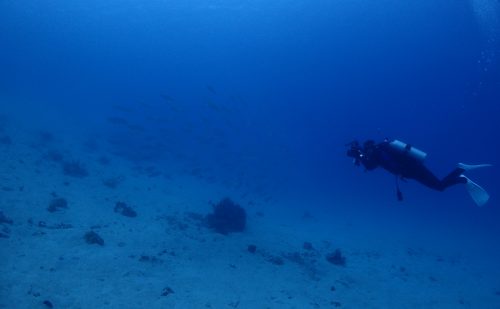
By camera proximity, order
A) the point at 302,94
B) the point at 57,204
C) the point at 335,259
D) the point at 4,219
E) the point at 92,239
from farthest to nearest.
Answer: the point at 302,94
the point at 335,259
the point at 57,204
the point at 4,219
the point at 92,239

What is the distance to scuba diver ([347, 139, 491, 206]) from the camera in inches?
353

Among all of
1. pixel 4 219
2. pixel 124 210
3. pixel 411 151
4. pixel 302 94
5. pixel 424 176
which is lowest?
pixel 4 219

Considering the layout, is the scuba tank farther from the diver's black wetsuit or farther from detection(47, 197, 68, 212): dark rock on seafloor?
detection(47, 197, 68, 212): dark rock on seafloor

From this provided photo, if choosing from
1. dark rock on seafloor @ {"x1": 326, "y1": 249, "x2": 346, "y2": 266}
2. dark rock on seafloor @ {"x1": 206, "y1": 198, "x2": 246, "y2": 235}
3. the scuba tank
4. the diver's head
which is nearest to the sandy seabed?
dark rock on seafloor @ {"x1": 326, "y1": 249, "x2": 346, "y2": 266}

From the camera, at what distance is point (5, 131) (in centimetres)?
2480

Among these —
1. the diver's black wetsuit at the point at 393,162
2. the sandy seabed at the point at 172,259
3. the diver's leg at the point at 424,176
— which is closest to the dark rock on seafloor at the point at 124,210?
the sandy seabed at the point at 172,259

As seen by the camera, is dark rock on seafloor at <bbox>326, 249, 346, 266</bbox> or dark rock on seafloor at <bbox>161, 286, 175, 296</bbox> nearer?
dark rock on seafloor at <bbox>161, 286, 175, 296</bbox>

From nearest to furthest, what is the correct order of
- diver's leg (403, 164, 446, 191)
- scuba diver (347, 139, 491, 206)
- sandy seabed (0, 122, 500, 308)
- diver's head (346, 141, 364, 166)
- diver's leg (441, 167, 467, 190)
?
sandy seabed (0, 122, 500, 308), scuba diver (347, 139, 491, 206), diver's leg (403, 164, 446, 191), diver's head (346, 141, 364, 166), diver's leg (441, 167, 467, 190)

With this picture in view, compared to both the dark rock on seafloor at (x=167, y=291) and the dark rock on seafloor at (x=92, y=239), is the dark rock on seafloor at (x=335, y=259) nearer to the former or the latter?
→ the dark rock on seafloor at (x=167, y=291)

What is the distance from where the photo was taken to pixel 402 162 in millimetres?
9086

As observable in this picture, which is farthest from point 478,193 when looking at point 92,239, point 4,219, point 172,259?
point 4,219

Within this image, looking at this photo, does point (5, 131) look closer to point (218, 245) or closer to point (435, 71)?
point (218, 245)

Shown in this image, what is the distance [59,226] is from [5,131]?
17.8 metres

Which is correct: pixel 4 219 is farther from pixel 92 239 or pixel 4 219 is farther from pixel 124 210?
pixel 124 210
